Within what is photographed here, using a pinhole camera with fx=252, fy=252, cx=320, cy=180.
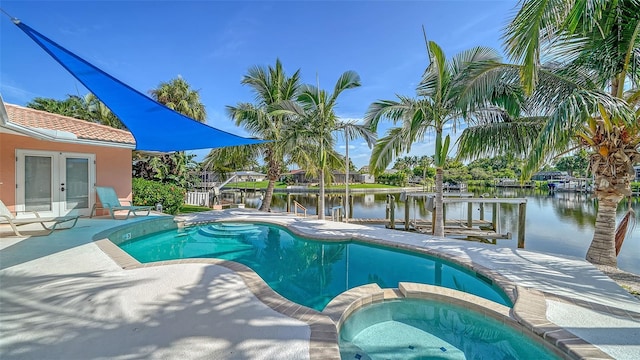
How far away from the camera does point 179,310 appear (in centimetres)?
296

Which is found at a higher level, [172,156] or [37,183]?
[172,156]

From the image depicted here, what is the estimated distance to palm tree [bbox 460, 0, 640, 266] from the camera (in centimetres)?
401

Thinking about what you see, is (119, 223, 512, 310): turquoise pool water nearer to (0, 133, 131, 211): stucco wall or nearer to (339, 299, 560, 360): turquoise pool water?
(339, 299, 560, 360): turquoise pool water

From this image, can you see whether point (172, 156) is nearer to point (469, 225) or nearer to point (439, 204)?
point (439, 204)

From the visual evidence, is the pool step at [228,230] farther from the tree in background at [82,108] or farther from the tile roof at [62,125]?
the tree in background at [82,108]

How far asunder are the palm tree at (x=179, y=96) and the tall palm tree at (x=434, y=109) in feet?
42.7

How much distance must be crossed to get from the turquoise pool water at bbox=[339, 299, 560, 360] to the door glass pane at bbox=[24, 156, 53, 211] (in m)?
9.60

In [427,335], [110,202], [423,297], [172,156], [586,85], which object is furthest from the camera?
[172,156]

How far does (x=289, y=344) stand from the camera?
96.6 inches

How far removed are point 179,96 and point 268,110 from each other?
29.8ft

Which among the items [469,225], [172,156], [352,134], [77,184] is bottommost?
[469,225]

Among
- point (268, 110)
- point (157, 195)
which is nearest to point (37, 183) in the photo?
point (157, 195)

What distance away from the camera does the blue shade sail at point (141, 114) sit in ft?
14.8

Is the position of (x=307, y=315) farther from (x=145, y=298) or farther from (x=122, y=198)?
(x=122, y=198)
